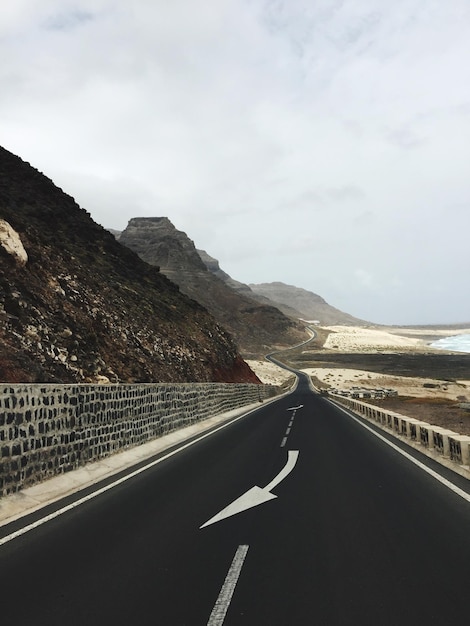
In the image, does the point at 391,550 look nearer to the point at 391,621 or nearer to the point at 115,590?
the point at 391,621

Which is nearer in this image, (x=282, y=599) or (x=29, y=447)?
(x=282, y=599)

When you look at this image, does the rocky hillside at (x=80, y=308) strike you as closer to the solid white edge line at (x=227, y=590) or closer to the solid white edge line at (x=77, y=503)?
the solid white edge line at (x=77, y=503)

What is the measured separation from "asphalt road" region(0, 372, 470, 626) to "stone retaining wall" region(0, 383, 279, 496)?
141cm

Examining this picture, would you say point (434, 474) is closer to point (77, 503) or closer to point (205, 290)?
point (77, 503)

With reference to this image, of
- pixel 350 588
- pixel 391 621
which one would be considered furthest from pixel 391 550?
pixel 391 621

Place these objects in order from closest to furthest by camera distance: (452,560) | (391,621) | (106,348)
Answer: (391,621), (452,560), (106,348)

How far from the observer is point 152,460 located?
40.2 ft

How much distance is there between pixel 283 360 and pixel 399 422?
367 ft

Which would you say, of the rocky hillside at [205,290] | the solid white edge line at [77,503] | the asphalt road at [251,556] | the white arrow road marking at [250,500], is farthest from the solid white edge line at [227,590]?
the rocky hillside at [205,290]

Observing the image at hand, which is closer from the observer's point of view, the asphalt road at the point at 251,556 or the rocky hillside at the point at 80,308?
the asphalt road at the point at 251,556

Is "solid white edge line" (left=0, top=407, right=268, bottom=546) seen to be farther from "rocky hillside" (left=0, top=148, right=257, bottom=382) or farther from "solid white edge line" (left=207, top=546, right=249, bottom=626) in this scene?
"rocky hillside" (left=0, top=148, right=257, bottom=382)

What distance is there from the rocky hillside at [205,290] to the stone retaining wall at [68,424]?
118649 millimetres

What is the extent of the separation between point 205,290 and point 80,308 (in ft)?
417

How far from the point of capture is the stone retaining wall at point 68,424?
8016 millimetres
